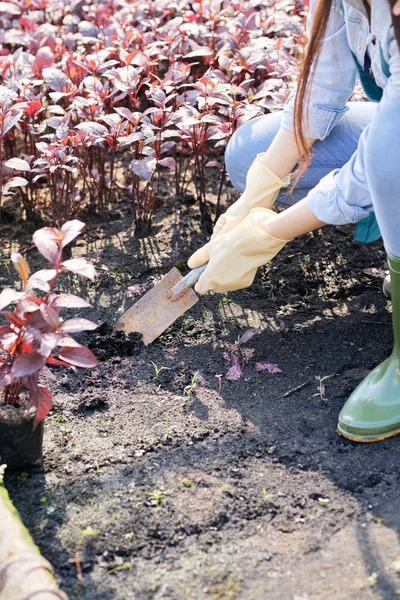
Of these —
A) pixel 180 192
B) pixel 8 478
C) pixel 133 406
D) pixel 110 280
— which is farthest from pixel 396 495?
pixel 180 192

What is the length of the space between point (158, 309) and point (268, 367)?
0.46 m

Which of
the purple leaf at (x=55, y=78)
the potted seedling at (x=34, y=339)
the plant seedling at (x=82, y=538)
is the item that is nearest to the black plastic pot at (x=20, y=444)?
the potted seedling at (x=34, y=339)

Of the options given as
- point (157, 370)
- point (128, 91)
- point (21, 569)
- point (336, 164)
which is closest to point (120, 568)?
point (21, 569)

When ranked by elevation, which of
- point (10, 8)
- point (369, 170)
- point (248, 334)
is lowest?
point (248, 334)

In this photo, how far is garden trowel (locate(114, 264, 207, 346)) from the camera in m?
2.56

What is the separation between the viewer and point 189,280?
250cm

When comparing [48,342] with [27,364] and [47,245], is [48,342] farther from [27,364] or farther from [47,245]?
[47,245]

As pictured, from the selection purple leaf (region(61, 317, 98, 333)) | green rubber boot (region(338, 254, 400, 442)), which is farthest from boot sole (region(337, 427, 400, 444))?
purple leaf (region(61, 317, 98, 333))

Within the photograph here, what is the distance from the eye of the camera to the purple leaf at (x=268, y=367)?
2.46 m

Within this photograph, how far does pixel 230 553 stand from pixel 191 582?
5.1 inches

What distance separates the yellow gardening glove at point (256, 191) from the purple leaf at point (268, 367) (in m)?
0.48

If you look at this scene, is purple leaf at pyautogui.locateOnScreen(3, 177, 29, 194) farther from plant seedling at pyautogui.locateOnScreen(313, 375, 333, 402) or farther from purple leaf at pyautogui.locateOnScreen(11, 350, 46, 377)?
plant seedling at pyautogui.locateOnScreen(313, 375, 333, 402)

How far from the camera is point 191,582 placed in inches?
66.7

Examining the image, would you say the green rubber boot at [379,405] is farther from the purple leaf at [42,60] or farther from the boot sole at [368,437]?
the purple leaf at [42,60]
